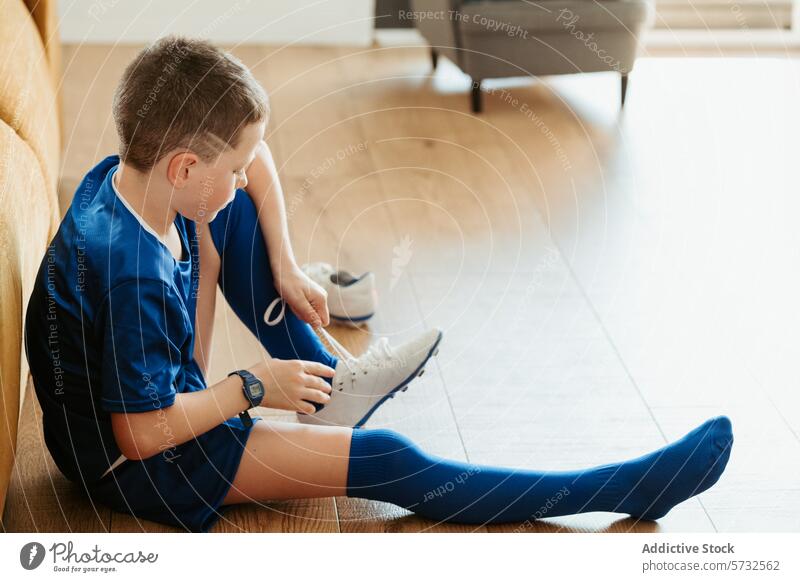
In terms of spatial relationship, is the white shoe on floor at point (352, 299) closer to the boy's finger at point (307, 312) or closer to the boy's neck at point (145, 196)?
the boy's finger at point (307, 312)

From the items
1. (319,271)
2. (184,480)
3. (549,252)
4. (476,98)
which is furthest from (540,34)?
(184,480)

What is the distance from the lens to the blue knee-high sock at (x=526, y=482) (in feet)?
3.80

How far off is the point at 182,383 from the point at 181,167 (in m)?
0.25

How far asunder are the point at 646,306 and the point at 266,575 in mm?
918

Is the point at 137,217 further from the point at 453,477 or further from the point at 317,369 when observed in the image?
the point at 453,477

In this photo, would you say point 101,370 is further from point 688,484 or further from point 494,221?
point 494,221

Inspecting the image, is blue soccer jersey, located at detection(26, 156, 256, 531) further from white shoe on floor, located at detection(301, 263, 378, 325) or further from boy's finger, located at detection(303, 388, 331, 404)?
white shoe on floor, located at detection(301, 263, 378, 325)

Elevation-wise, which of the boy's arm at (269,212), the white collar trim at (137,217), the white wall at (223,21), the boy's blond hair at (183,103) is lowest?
the white wall at (223,21)

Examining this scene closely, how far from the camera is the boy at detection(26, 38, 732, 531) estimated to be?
3.43ft

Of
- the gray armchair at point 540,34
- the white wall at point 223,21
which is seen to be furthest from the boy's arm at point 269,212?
the white wall at point 223,21

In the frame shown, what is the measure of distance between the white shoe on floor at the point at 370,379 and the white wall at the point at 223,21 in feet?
6.05

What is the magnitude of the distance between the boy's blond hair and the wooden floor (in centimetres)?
42

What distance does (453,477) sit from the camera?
3.83ft

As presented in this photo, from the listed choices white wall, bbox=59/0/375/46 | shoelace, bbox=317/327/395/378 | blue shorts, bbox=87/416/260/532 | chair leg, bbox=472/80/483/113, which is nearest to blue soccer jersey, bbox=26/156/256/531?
blue shorts, bbox=87/416/260/532
